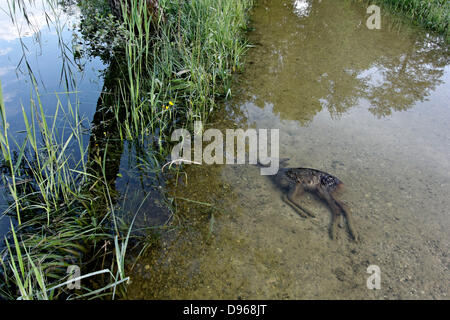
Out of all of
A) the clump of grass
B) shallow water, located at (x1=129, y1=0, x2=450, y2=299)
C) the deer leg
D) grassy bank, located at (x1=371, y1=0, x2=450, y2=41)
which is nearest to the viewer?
the clump of grass

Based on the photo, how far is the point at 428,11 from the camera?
532 cm

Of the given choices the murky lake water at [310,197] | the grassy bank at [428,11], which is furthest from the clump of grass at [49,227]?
the grassy bank at [428,11]

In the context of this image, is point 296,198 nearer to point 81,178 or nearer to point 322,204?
point 322,204

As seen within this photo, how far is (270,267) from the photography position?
1.65 m

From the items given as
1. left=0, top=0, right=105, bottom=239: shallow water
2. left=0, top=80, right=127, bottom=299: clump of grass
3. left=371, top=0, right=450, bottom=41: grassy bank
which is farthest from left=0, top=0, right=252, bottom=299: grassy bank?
left=371, top=0, right=450, bottom=41: grassy bank

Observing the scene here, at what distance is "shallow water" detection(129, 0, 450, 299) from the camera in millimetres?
1578

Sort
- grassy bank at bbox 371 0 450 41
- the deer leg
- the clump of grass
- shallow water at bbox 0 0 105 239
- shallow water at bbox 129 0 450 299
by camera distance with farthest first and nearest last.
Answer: grassy bank at bbox 371 0 450 41 < shallow water at bbox 0 0 105 239 < the deer leg < shallow water at bbox 129 0 450 299 < the clump of grass

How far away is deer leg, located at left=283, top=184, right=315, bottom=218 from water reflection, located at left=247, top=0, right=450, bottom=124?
1100mm

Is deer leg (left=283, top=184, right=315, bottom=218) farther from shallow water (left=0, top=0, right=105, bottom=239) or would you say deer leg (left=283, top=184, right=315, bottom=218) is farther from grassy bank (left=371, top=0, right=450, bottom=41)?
grassy bank (left=371, top=0, right=450, bottom=41)

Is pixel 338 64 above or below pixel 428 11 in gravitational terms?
below

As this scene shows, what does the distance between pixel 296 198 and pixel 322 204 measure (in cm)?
20

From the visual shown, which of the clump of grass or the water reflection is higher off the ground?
the water reflection

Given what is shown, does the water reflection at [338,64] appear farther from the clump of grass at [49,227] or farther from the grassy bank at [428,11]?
the clump of grass at [49,227]

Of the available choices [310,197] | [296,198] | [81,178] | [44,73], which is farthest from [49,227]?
[44,73]
